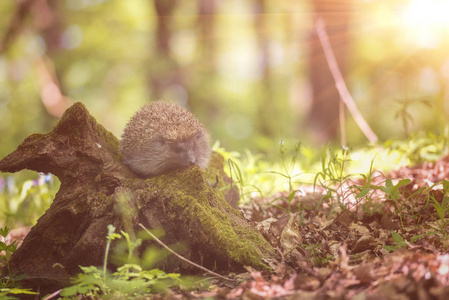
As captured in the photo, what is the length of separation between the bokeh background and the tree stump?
2714 mm

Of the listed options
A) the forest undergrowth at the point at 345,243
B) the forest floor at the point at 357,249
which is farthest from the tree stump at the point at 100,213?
the forest floor at the point at 357,249

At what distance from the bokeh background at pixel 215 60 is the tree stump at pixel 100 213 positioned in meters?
2.71

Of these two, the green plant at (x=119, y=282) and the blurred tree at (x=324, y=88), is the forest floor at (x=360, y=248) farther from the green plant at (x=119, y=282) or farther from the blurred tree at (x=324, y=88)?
the blurred tree at (x=324, y=88)

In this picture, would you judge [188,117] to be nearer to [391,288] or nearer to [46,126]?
[391,288]

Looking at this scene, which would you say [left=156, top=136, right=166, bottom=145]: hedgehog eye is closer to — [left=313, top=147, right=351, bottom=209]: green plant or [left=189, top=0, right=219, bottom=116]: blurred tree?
[left=313, top=147, right=351, bottom=209]: green plant

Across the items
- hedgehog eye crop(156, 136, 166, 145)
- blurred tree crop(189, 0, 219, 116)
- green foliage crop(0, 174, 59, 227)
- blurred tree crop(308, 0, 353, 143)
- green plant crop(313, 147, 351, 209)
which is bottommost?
green plant crop(313, 147, 351, 209)

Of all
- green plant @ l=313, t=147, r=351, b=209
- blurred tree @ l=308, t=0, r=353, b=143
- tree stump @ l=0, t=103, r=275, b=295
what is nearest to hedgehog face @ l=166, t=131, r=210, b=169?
tree stump @ l=0, t=103, r=275, b=295

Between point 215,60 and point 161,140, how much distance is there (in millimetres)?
15322

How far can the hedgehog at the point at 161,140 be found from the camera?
16.0 feet

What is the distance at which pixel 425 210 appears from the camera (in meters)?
4.22

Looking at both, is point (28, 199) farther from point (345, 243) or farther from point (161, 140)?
point (345, 243)

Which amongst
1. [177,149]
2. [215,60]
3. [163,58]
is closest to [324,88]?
[163,58]

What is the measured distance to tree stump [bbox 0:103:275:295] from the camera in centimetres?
358

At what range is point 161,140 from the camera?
17.7 feet
